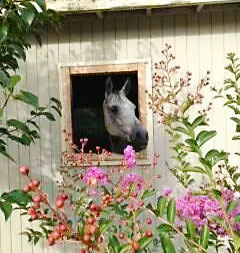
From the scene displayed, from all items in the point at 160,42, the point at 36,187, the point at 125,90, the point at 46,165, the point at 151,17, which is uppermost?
the point at 151,17

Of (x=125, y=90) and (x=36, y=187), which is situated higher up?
(x=125, y=90)

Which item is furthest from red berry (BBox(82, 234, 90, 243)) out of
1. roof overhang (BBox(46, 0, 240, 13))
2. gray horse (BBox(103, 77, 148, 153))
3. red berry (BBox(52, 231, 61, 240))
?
gray horse (BBox(103, 77, 148, 153))

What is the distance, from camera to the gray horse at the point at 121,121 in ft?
9.43

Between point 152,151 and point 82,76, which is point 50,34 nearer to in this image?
point 82,76

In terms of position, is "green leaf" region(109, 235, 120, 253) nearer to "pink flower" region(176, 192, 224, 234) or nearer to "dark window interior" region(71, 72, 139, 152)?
"pink flower" region(176, 192, 224, 234)

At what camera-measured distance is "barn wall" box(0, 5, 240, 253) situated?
282 cm

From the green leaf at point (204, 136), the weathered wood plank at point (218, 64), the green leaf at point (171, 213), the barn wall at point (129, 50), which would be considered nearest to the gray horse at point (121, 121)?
the barn wall at point (129, 50)

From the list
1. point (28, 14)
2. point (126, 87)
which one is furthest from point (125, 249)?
point (126, 87)

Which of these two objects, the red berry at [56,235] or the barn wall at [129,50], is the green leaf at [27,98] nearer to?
the red berry at [56,235]

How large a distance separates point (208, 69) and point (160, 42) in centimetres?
40

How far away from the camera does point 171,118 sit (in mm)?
1362

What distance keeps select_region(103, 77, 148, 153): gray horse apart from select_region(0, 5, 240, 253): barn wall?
141 millimetres

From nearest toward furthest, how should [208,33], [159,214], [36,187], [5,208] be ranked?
[36,187]
[159,214]
[5,208]
[208,33]

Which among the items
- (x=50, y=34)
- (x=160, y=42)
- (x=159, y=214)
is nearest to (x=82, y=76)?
(x=50, y=34)
